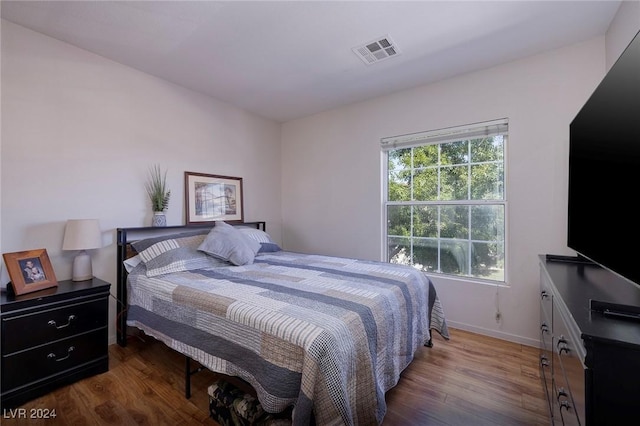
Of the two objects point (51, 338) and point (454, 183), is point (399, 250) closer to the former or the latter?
point (454, 183)

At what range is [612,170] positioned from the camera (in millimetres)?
1125

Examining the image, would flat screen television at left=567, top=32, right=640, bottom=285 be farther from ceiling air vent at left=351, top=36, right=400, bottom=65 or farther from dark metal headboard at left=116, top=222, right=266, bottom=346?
dark metal headboard at left=116, top=222, right=266, bottom=346

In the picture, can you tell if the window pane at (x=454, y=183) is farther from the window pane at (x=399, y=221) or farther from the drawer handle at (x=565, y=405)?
the drawer handle at (x=565, y=405)

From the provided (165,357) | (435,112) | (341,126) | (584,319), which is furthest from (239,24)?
(165,357)

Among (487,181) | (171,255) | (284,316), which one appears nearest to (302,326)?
(284,316)

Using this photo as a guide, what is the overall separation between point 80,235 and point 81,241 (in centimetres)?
5

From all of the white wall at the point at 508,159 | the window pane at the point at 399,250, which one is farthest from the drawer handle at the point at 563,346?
the window pane at the point at 399,250

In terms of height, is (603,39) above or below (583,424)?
above

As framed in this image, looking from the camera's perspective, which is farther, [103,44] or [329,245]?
[329,245]

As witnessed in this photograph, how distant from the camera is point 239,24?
6.56 feet

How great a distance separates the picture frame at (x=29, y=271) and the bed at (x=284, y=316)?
487mm

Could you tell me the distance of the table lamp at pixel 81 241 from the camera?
207 cm

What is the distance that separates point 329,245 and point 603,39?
10.5ft

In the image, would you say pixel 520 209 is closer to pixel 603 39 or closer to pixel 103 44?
pixel 603 39
